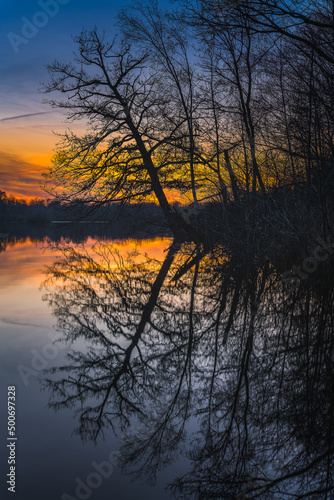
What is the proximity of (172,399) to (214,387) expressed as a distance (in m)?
0.33

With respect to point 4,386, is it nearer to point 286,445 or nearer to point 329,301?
point 286,445

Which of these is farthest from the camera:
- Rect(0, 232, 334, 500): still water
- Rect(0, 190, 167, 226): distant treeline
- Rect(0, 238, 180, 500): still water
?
Rect(0, 190, 167, 226): distant treeline

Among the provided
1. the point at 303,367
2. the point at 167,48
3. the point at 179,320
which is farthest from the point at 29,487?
the point at 167,48

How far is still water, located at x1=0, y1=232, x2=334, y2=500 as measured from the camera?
5.73ft

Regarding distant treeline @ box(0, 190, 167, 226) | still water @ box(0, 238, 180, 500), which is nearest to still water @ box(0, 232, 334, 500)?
still water @ box(0, 238, 180, 500)

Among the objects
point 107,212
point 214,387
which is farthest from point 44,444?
point 107,212

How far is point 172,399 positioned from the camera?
2.52 meters

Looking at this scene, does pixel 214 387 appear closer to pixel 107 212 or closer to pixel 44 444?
pixel 44 444

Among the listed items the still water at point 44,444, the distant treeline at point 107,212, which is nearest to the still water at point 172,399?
the still water at point 44,444

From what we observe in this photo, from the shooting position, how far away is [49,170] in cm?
1586

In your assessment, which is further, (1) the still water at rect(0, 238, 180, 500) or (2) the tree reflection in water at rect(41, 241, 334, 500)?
(2) the tree reflection in water at rect(41, 241, 334, 500)

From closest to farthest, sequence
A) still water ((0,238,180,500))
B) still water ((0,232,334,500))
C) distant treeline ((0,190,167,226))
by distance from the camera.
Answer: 1. still water ((0,238,180,500))
2. still water ((0,232,334,500))
3. distant treeline ((0,190,167,226))

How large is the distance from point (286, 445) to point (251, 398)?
521 mm

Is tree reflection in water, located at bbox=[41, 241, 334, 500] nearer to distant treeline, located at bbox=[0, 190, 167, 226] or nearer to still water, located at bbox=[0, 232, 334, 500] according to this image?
still water, located at bbox=[0, 232, 334, 500]
